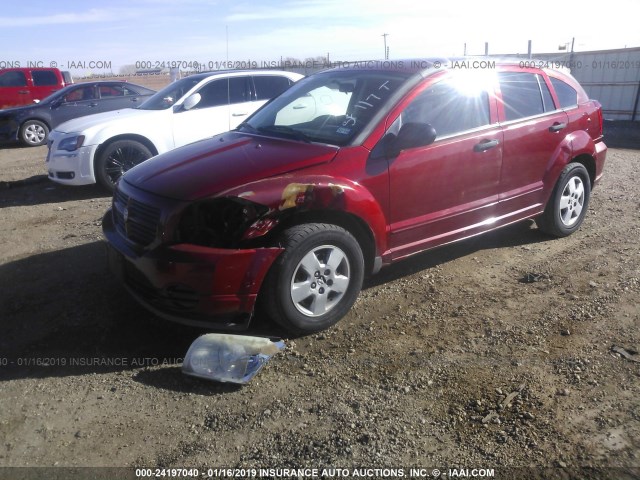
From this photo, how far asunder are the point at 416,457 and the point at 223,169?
2148 mm

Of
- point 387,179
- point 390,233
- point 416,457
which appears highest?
point 387,179

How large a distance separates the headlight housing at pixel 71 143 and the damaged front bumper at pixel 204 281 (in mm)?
4636

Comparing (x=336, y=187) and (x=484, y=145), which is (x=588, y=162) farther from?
(x=336, y=187)

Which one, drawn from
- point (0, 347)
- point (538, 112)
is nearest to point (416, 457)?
point (0, 347)

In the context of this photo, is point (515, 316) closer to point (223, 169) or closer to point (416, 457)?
point (416, 457)

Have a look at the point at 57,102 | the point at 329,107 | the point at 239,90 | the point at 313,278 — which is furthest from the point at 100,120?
the point at 57,102

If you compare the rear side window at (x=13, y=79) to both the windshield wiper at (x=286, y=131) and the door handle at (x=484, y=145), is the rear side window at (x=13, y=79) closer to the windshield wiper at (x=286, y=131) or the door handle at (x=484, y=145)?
the windshield wiper at (x=286, y=131)

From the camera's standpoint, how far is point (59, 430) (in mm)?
2836

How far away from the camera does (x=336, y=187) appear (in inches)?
142

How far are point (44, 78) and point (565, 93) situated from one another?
15344mm

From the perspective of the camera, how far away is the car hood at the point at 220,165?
3.49 meters

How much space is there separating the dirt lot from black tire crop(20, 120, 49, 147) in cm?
919

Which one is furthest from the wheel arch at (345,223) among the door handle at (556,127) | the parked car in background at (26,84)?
the parked car in background at (26,84)

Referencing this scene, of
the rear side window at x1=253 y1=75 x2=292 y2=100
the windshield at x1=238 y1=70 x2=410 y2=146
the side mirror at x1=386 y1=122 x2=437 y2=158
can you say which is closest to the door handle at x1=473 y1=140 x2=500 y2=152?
the side mirror at x1=386 y1=122 x2=437 y2=158
